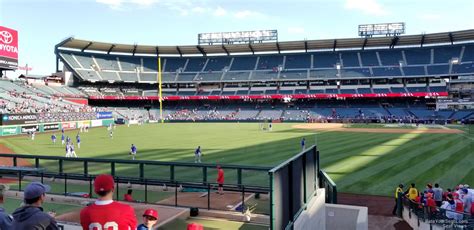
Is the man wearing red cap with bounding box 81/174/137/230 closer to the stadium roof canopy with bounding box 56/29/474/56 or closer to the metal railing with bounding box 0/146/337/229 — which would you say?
the metal railing with bounding box 0/146/337/229

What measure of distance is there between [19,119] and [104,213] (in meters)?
51.3

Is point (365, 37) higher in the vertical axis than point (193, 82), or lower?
higher

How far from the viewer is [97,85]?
92438mm

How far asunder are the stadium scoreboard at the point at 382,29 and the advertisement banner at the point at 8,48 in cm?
7391

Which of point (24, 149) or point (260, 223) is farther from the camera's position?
point (24, 149)

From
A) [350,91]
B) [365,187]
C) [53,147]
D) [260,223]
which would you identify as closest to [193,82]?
[350,91]

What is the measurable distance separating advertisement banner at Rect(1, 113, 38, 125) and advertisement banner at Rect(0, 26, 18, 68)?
1976cm

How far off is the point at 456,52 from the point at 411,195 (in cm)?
7911

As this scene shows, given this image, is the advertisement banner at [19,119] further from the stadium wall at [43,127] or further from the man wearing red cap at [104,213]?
the man wearing red cap at [104,213]

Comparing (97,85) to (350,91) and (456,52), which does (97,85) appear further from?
(456,52)

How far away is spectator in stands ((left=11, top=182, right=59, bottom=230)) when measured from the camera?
3869mm

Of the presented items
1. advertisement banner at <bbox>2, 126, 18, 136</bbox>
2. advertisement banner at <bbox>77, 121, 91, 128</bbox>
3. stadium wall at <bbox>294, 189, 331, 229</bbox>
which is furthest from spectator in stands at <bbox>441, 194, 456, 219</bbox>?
advertisement banner at <bbox>77, 121, 91, 128</bbox>

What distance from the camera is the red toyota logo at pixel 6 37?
6026cm

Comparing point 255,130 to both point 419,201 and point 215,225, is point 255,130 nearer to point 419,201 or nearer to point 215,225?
point 419,201
